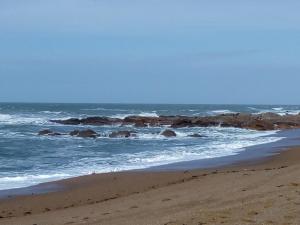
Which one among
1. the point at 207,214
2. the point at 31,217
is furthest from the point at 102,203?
the point at 207,214

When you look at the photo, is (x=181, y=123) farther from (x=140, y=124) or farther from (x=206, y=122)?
(x=140, y=124)

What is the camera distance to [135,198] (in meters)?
11.0

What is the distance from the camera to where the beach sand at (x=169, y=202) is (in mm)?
7988

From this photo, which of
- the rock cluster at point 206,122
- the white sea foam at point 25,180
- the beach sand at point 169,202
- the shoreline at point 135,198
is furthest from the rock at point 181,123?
the beach sand at point 169,202

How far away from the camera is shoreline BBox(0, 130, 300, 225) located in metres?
8.66

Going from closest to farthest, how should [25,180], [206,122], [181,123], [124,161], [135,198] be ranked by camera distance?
[135,198] → [25,180] → [124,161] → [181,123] → [206,122]

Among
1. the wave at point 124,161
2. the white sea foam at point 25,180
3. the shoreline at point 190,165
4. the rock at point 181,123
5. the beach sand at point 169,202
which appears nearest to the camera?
the beach sand at point 169,202

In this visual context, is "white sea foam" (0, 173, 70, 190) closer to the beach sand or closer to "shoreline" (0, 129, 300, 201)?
"shoreline" (0, 129, 300, 201)

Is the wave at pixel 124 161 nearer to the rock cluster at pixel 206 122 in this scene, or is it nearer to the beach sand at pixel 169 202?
the beach sand at pixel 169 202

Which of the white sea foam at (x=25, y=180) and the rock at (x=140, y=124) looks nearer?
the white sea foam at (x=25, y=180)

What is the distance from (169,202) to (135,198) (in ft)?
4.05

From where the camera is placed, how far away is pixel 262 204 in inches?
336

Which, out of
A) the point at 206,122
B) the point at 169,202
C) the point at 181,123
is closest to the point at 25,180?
the point at 169,202

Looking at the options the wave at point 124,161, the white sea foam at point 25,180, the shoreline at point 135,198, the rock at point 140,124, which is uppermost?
the shoreline at point 135,198
